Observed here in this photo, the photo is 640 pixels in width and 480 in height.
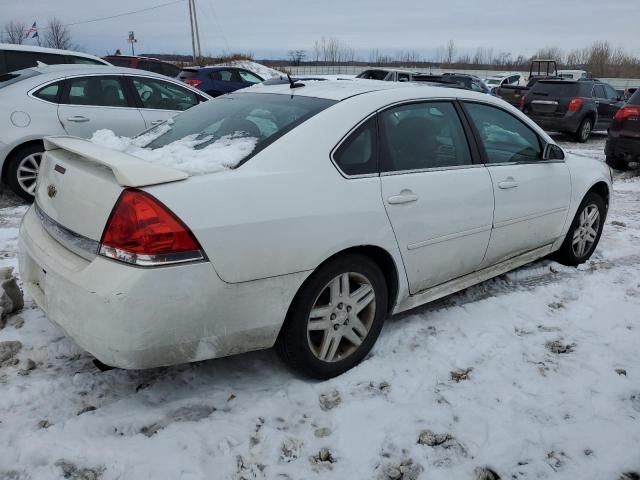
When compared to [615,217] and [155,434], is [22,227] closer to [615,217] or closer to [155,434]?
[155,434]

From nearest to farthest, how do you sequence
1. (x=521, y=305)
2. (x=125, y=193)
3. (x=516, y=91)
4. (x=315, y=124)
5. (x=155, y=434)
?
(x=125, y=193) < (x=155, y=434) < (x=315, y=124) < (x=521, y=305) < (x=516, y=91)

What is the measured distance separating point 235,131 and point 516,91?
1558cm

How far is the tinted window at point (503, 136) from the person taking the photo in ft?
11.4

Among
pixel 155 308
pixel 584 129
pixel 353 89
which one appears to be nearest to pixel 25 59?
pixel 353 89

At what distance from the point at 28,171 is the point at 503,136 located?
4788 mm

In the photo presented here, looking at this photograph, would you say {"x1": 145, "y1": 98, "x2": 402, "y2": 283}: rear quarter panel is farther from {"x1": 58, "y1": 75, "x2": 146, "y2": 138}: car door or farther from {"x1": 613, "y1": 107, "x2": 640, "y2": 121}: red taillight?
{"x1": 613, "y1": 107, "x2": 640, "y2": 121}: red taillight

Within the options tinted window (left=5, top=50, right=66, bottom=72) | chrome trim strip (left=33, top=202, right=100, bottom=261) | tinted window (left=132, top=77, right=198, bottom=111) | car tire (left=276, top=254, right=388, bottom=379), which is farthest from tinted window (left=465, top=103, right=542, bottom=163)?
tinted window (left=5, top=50, right=66, bottom=72)

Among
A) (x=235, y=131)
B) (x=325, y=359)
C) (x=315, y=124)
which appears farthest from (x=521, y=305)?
(x=235, y=131)

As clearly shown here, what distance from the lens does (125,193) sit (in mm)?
2121

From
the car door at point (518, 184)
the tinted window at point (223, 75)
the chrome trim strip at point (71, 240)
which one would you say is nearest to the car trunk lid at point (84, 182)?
the chrome trim strip at point (71, 240)

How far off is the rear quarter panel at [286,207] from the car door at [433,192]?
159mm

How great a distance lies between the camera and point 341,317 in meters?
2.70

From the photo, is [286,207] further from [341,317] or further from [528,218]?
[528,218]

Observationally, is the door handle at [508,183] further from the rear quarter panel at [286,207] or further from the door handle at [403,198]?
the rear quarter panel at [286,207]
